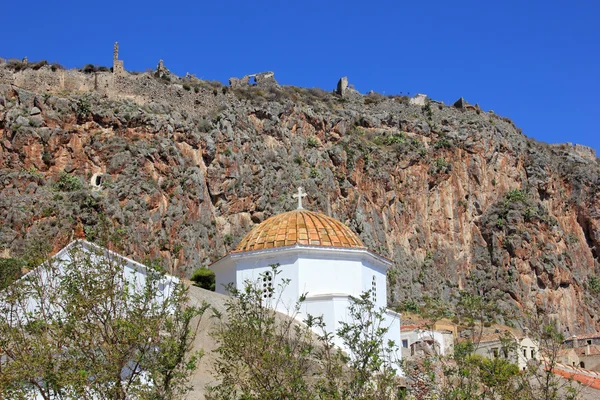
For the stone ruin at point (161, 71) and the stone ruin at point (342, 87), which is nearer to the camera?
the stone ruin at point (161, 71)

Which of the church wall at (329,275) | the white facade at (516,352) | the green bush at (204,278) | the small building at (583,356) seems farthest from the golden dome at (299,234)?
the small building at (583,356)

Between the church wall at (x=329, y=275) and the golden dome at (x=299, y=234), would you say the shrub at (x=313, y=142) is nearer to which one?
the golden dome at (x=299, y=234)

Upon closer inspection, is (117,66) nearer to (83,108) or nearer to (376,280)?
(83,108)

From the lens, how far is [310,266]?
28.8m

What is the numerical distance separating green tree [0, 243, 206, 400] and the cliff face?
19.7m

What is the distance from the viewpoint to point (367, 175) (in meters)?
58.9

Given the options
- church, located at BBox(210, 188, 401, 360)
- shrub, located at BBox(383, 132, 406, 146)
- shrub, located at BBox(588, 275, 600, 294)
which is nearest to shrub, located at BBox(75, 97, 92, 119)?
church, located at BBox(210, 188, 401, 360)

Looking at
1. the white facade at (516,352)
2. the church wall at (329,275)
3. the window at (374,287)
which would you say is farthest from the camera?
the window at (374,287)

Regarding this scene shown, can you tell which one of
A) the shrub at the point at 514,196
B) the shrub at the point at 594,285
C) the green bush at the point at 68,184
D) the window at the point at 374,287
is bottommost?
the window at the point at 374,287

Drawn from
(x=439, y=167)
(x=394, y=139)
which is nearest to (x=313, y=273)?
(x=394, y=139)

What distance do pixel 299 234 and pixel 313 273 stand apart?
1.58m

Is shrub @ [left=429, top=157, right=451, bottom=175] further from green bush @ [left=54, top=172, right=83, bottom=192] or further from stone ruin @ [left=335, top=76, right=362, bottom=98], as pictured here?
green bush @ [left=54, top=172, right=83, bottom=192]

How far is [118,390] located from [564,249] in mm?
57699

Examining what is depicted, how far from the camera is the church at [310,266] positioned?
28.0 m
